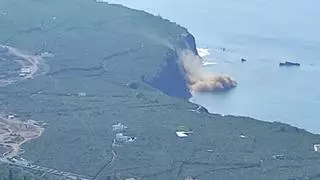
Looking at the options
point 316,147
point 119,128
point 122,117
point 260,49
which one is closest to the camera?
point 316,147

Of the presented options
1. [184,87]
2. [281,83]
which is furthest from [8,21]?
[281,83]

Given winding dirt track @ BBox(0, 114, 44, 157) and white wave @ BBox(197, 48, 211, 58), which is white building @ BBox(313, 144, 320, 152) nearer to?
winding dirt track @ BBox(0, 114, 44, 157)

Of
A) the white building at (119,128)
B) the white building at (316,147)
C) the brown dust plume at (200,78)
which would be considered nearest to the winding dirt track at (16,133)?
the white building at (119,128)

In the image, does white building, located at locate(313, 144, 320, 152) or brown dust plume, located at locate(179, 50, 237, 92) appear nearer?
white building, located at locate(313, 144, 320, 152)

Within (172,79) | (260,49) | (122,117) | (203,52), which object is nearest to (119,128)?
(122,117)

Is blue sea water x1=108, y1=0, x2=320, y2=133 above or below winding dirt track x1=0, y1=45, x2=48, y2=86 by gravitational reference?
below

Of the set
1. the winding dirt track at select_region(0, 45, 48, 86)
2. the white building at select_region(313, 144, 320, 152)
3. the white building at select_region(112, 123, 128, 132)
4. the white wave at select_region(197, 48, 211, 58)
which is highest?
the white building at select_region(313, 144, 320, 152)

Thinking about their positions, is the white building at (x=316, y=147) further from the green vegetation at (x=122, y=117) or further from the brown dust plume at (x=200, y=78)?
the brown dust plume at (x=200, y=78)

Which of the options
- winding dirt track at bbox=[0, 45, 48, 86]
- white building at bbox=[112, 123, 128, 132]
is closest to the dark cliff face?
winding dirt track at bbox=[0, 45, 48, 86]

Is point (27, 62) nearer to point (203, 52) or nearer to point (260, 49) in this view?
point (203, 52)
